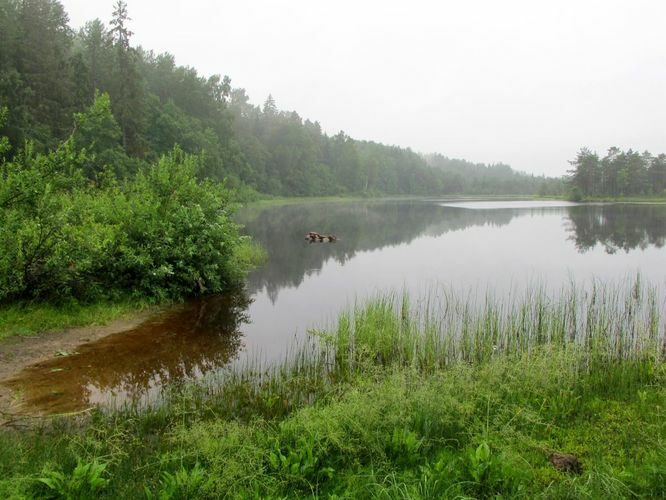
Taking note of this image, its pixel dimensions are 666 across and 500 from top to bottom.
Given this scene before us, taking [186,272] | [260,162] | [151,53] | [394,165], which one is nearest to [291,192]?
[260,162]

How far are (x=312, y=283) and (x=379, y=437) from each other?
12.5 meters

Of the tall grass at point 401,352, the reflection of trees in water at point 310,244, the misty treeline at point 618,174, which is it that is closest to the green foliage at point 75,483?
the tall grass at point 401,352

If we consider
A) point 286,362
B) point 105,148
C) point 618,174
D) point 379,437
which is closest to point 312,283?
point 286,362

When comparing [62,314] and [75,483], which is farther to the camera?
[62,314]

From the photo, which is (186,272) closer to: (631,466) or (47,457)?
(47,457)

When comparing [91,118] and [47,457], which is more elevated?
[91,118]

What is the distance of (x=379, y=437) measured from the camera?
4.86 m

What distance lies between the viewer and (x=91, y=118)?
953 centimetres

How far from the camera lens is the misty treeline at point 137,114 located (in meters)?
35.1

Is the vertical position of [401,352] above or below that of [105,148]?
below

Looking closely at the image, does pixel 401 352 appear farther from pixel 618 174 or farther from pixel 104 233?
pixel 618 174

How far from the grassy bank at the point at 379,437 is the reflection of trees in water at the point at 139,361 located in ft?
3.38

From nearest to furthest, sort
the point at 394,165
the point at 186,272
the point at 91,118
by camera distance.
Answer: 1. the point at 91,118
2. the point at 186,272
3. the point at 394,165

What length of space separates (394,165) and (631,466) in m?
150
